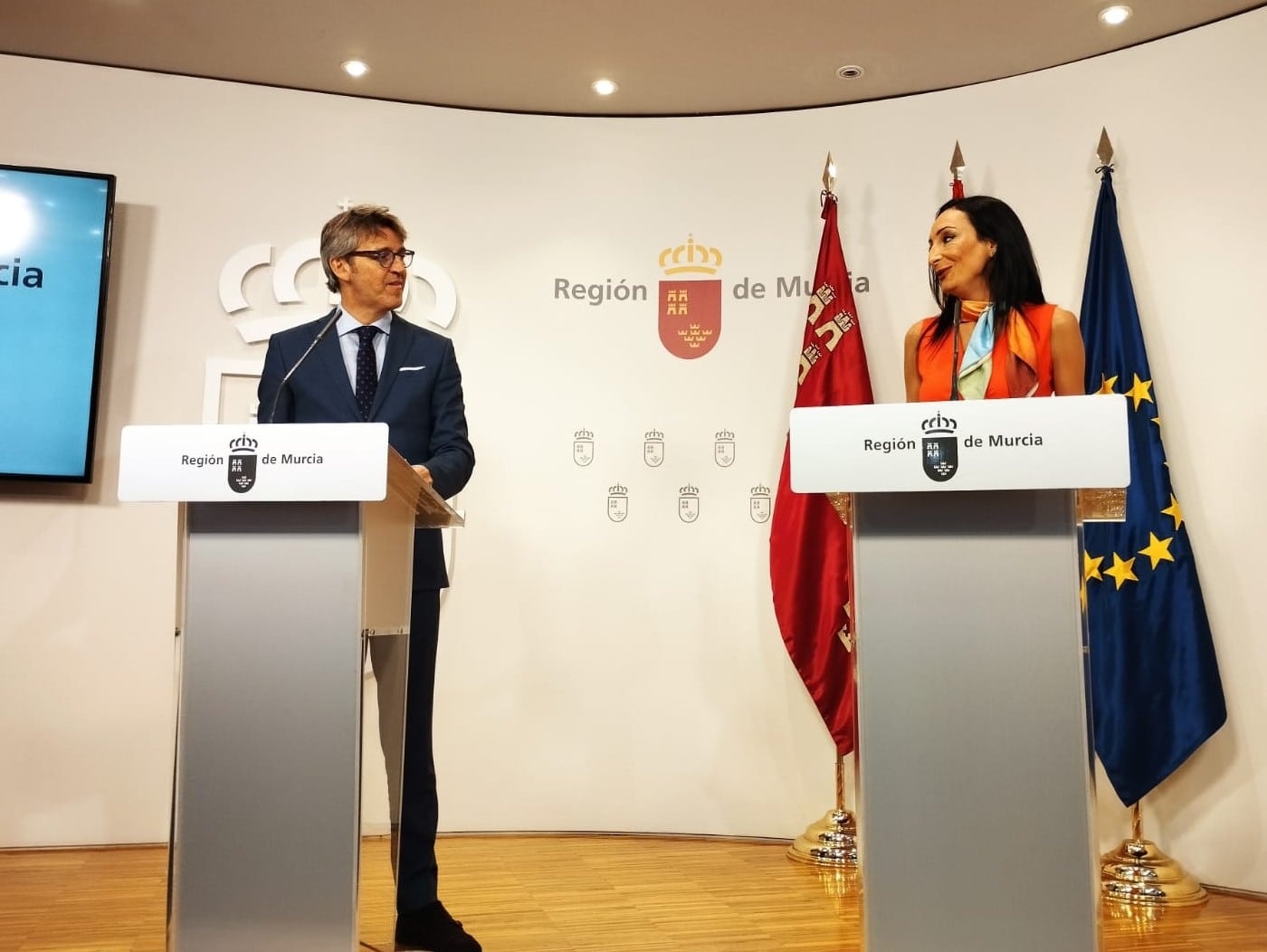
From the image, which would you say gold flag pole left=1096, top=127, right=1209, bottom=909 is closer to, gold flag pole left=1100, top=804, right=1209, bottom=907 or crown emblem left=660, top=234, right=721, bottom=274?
gold flag pole left=1100, top=804, right=1209, bottom=907

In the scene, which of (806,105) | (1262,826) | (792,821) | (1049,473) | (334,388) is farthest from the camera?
(806,105)

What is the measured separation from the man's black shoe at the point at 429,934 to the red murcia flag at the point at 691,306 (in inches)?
96.5

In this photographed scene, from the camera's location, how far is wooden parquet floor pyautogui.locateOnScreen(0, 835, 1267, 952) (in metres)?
2.76

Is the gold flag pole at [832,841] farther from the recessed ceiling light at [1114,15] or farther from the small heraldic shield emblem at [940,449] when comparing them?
the recessed ceiling light at [1114,15]

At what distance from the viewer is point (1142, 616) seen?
11.8ft

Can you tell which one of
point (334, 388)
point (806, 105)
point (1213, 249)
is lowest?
point (334, 388)

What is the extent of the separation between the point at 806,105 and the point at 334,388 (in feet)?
8.67

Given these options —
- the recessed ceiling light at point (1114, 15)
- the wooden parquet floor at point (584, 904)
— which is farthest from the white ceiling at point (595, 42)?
the wooden parquet floor at point (584, 904)

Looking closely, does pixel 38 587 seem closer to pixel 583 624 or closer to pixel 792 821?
pixel 583 624

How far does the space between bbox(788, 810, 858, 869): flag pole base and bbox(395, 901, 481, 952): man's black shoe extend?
61.9 inches

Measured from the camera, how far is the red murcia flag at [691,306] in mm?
4383

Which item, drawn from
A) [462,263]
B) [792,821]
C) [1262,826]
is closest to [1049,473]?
[1262,826]

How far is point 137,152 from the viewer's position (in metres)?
4.18

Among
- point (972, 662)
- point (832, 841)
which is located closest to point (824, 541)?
point (832, 841)
